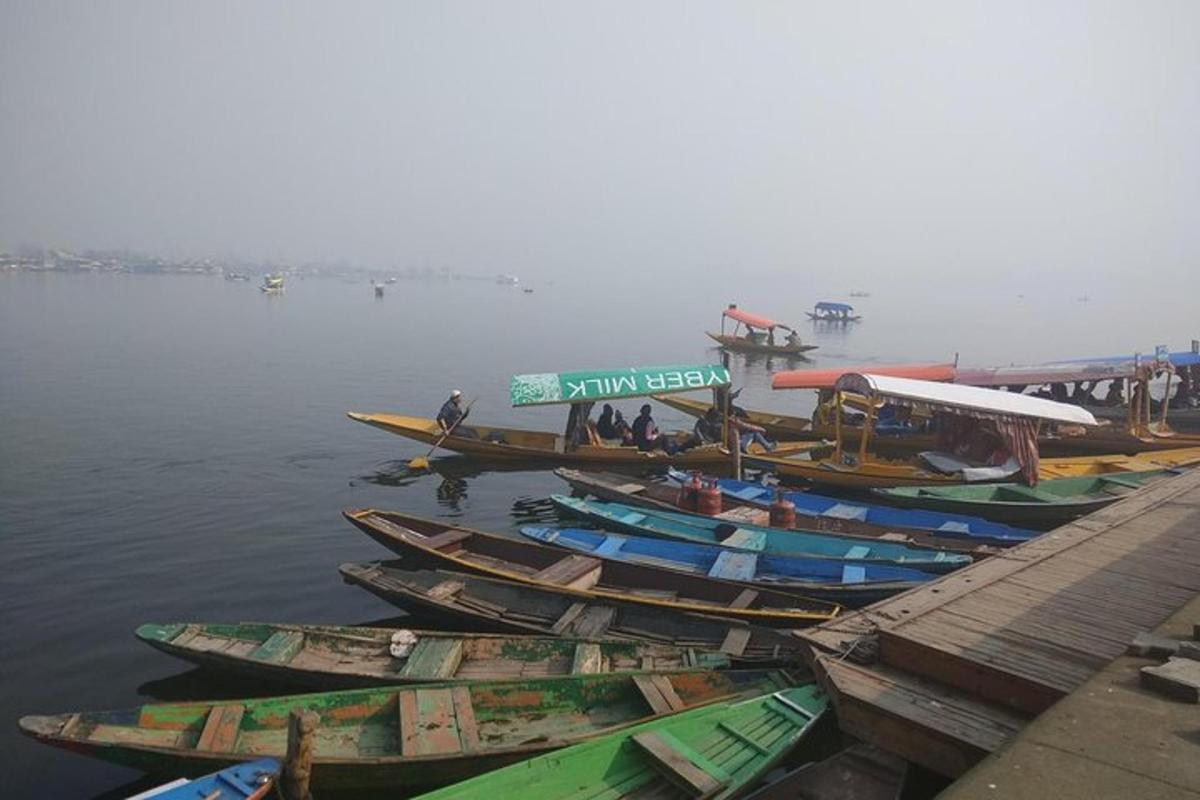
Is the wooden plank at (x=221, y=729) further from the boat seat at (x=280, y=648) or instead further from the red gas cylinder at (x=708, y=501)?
the red gas cylinder at (x=708, y=501)

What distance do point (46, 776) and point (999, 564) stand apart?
35.7 feet

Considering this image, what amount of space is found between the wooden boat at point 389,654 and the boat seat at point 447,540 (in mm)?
2912

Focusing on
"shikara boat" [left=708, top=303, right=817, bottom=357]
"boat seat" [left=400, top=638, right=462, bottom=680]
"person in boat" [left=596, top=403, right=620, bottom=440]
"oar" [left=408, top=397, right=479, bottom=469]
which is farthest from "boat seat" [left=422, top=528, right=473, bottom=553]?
"shikara boat" [left=708, top=303, right=817, bottom=357]

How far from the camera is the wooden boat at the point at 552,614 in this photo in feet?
29.6

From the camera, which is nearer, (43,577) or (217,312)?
(43,577)

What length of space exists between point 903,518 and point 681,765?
9.74m

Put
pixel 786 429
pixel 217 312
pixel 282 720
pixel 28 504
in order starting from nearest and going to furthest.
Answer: pixel 282 720 → pixel 28 504 → pixel 786 429 → pixel 217 312

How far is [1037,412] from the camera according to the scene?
1705cm

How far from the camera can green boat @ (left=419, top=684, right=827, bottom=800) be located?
576cm

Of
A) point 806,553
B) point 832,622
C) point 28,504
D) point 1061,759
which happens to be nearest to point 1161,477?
point 806,553

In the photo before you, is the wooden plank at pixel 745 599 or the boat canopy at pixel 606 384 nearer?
the wooden plank at pixel 745 599

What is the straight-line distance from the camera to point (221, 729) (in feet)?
22.7

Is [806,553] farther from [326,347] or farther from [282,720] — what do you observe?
[326,347]

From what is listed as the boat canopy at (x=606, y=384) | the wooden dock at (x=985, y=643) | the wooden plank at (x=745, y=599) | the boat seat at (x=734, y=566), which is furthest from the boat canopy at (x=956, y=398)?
the wooden plank at (x=745, y=599)
